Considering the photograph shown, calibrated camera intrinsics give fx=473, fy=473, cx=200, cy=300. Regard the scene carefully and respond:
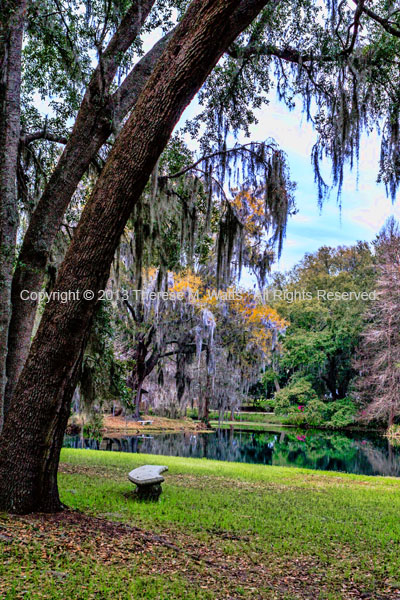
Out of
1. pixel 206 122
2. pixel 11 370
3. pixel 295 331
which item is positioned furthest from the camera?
pixel 295 331

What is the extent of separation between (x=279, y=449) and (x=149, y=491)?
1441 cm

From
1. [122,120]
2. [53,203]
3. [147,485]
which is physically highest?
[122,120]

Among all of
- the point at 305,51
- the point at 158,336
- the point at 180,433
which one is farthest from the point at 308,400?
the point at 305,51

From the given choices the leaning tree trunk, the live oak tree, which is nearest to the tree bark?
the live oak tree

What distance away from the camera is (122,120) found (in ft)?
20.0

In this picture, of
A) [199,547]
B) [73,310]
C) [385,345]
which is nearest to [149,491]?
[199,547]

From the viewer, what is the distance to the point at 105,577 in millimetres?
2988

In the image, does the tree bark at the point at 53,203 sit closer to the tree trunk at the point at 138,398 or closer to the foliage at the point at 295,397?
the tree trunk at the point at 138,398

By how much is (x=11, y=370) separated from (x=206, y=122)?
19.2 feet

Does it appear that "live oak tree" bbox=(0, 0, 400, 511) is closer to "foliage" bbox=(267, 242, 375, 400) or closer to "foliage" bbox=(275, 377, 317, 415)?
"foliage" bbox=(267, 242, 375, 400)

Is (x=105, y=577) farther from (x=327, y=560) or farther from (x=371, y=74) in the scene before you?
(x=371, y=74)

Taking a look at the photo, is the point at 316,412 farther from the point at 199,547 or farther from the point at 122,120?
the point at 199,547

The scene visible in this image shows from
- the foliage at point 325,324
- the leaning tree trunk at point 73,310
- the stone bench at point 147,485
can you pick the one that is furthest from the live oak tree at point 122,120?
the foliage at point 325,324

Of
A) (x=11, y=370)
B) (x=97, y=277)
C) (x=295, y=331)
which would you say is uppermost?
(x=295, y=331)
